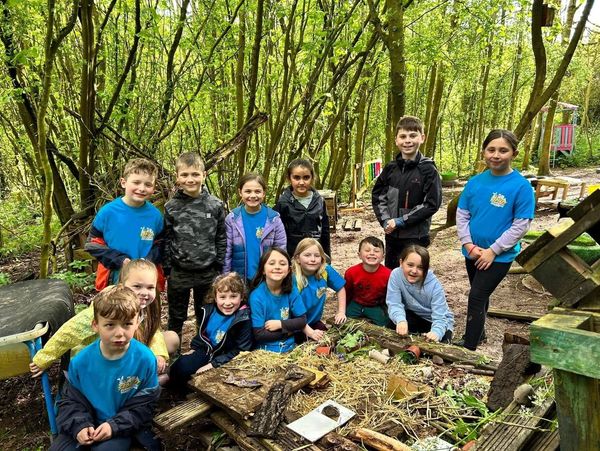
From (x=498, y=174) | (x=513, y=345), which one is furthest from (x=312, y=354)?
(x=498, y=174)

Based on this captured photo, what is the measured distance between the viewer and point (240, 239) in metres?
3.91

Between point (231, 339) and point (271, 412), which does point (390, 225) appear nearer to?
point (231, 339)

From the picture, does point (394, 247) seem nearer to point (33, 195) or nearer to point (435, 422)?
point (435, 422)

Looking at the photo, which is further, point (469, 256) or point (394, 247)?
point (394, 247)

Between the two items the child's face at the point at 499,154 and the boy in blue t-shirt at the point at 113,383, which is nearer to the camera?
the boy in blue t-shirt at the point at 113,383

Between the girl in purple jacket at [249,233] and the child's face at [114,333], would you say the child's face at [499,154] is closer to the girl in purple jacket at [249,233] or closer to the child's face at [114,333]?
the girl in purple jacket at [249,233]

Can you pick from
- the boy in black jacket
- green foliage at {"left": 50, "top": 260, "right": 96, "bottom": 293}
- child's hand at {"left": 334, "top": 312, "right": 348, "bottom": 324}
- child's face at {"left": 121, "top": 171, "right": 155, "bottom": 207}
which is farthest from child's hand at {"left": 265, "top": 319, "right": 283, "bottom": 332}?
green foliage at {"left": 50, "top": 260, "right": 96, "bottom": 293}

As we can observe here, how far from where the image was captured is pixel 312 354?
3088mm

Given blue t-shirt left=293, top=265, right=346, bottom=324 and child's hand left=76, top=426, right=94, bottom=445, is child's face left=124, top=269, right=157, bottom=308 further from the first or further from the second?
blue t-shirt left=293, top=265, right=346, bottom=324

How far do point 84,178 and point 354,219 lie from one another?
658cm

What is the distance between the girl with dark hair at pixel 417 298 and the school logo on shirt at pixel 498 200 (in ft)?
2.15

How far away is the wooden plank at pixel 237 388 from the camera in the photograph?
2400 mm

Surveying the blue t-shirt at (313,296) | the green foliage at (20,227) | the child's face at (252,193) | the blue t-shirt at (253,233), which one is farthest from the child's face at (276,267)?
the green foliage at (20,227)

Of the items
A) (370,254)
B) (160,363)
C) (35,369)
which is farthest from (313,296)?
(35,369)
